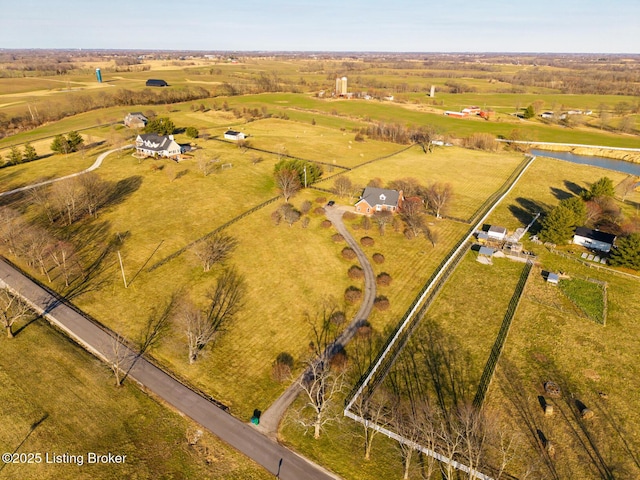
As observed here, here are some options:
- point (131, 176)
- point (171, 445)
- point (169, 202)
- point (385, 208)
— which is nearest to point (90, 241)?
point (169, 202)

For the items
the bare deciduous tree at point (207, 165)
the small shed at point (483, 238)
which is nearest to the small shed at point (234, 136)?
the bare deciduous tree at point (207, 165)

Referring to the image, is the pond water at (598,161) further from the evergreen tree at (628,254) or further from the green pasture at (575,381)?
the green pasture at (575,381)

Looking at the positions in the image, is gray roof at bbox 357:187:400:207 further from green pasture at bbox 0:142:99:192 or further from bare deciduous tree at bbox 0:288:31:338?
green pasture at bbox 0:142:99:192

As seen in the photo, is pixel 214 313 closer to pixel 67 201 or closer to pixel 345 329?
pixel 345 329

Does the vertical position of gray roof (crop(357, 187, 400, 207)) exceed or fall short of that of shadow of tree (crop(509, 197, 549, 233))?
it exceeds it

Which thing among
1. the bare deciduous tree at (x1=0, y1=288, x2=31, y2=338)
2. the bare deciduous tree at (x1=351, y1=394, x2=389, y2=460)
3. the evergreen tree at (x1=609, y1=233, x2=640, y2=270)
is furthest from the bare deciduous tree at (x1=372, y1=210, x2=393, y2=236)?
the bare deciduous tree at (x1=0, y1=288, x2=31, y2=338)

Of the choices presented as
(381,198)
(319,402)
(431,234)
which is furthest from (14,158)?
(319,402)

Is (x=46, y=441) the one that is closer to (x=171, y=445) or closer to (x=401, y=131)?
(x=171, y=445)
